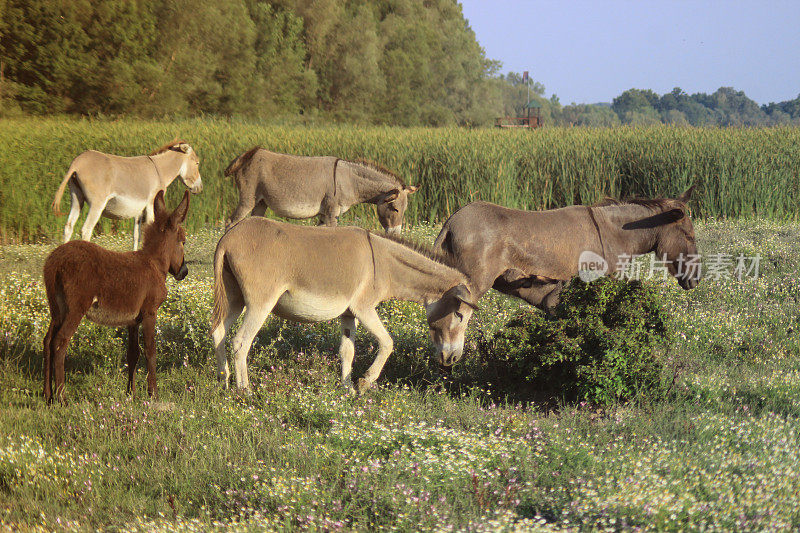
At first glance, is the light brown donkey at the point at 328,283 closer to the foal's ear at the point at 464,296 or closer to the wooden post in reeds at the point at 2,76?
the foal's ear at the point at 464,296

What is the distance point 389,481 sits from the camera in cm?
460

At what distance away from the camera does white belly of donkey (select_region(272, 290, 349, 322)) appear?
611 centimetres

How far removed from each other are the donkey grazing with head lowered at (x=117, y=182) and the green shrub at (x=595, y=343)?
7.38m

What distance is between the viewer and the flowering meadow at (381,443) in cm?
435

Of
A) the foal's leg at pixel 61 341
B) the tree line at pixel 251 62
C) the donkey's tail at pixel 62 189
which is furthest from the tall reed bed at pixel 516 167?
the foal's leg at pixel 61 341

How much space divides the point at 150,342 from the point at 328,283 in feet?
5.17

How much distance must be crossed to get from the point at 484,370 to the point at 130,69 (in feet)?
102

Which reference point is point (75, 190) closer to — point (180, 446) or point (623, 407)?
point (180, 446)

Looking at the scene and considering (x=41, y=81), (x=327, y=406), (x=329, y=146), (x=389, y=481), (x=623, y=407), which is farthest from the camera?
(x=41, y=81)

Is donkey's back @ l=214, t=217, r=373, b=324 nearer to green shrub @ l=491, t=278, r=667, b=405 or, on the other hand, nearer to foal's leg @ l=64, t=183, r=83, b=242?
green shrub @ l=491, t=278, r=667, b=405

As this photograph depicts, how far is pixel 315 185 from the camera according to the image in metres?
12.5

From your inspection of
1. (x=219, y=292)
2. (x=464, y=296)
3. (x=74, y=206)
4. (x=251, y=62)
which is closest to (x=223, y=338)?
(x=219, y=292)

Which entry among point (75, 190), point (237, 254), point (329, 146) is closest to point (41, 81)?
point (329, 146)

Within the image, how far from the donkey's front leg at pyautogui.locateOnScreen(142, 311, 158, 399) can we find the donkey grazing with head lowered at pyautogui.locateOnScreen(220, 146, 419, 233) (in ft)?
20.7
